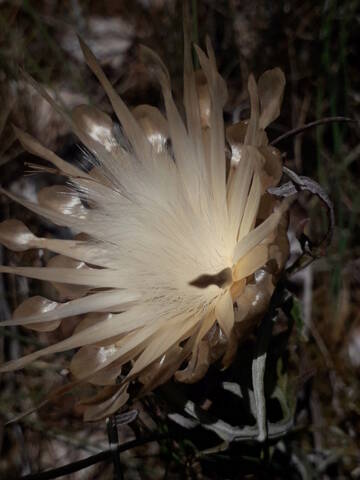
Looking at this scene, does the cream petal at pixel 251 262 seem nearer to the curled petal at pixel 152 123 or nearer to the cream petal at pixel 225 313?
the cream petal at pixel 225 313

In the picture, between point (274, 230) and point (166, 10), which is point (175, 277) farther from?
point (166, 10)

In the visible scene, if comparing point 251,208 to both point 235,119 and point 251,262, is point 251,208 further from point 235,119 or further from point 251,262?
point 235,119

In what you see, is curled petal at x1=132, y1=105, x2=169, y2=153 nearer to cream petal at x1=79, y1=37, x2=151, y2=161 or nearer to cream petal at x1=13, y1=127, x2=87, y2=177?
cream petal at x1=79, y1=37, x2=151, y2=161

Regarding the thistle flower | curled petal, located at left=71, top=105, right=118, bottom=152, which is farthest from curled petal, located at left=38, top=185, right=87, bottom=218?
curled petal, located at left=71, top=105, right=118, bottom=152

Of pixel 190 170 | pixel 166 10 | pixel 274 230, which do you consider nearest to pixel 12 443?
pixel 190 170

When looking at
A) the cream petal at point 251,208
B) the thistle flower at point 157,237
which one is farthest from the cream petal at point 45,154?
the cream petal at point 251,208

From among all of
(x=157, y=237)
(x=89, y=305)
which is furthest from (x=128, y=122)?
(x=89, y=305)
